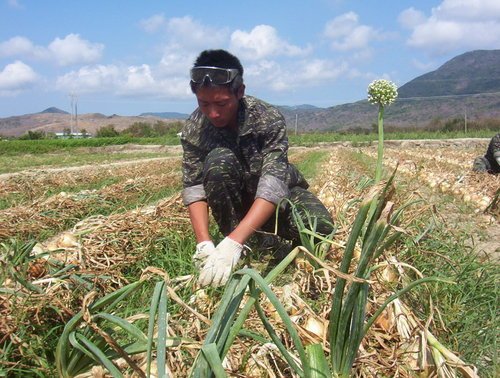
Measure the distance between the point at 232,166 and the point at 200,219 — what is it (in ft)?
1.02

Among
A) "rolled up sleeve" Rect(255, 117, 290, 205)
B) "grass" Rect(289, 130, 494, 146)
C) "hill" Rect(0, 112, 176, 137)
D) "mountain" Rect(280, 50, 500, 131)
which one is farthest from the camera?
"hill" Rect(0, 112, 176, 137)

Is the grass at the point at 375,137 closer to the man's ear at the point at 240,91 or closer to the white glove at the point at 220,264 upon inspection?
the man's ear at the point at 240,91

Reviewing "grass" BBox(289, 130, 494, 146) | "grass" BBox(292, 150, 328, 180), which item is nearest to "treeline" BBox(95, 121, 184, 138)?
"grass" BBox(289, 130, 494, 146)

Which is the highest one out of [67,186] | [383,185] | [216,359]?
[383,185]

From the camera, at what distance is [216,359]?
31.7 inches

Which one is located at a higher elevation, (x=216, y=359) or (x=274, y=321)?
(x=216, y=359)

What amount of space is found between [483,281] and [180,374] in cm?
128

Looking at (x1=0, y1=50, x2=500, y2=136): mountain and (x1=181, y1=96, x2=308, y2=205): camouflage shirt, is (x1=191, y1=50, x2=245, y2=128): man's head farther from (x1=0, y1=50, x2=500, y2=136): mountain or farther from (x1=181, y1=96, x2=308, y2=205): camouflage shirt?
(x1=0, y1=50, x2=500, y2=136): mountain

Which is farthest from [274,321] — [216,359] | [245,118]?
[245,118]

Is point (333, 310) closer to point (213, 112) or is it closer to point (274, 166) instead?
point (274, 166)

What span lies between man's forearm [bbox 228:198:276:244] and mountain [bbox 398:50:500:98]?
74824 millimetres

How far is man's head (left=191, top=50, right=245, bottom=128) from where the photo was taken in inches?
84.9

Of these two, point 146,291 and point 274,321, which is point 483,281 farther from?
point 146,291

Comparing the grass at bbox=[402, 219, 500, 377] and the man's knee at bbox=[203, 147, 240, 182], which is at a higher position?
the man's knee at bbox=[203, 147, 240, 182]
